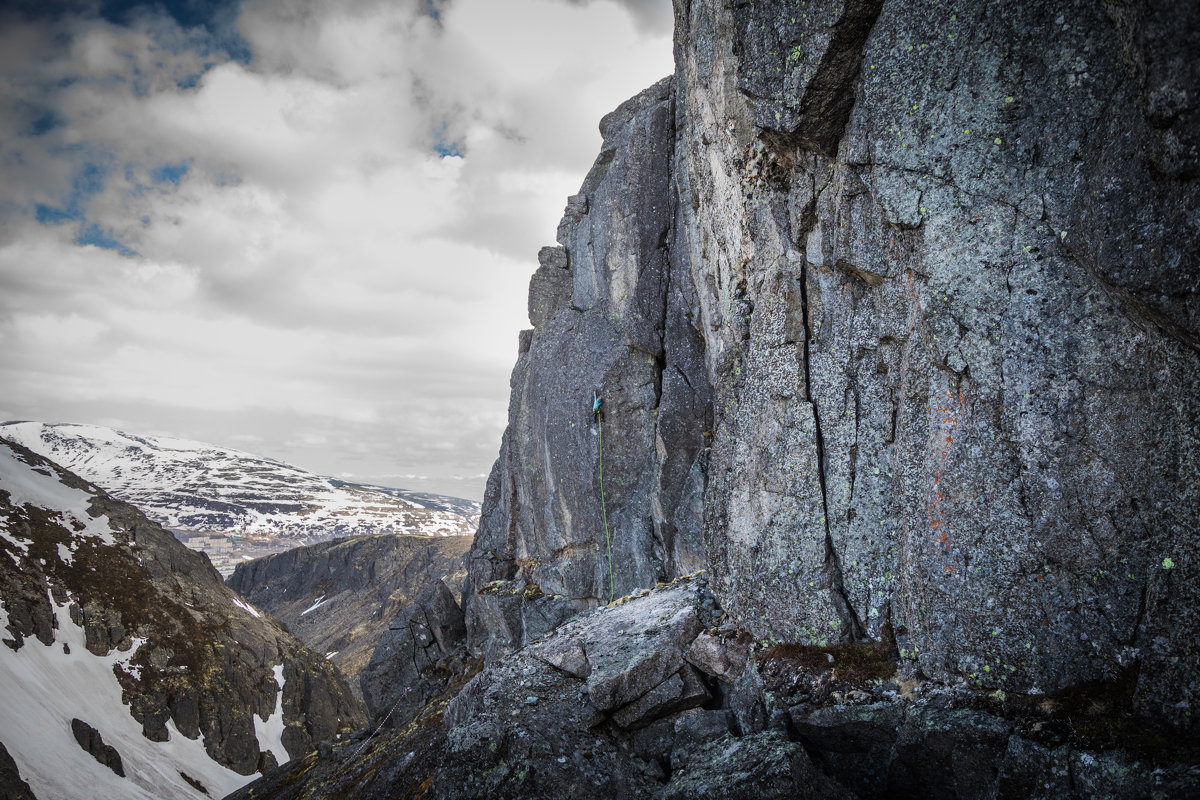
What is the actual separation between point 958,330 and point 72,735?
116259 mm

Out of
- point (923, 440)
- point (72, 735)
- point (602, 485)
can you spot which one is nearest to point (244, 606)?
point (72, 735)

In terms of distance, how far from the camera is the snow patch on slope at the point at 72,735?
7256 centimetres

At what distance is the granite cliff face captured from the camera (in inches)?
367

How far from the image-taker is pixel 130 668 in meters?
93.7

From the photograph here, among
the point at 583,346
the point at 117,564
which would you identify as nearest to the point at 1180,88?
the point at 583,346

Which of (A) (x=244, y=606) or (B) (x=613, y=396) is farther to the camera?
(A) (x=244, y=606)

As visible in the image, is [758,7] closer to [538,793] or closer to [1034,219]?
[1034,219]

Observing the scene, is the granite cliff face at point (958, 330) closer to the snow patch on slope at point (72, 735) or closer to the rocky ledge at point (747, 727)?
the rocky ledge at point (747, 727)

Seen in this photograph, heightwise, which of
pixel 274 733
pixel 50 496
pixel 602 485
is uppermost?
pixel 602 485

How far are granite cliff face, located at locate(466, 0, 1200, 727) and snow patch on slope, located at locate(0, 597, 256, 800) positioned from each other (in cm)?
9747

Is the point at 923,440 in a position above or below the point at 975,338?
below

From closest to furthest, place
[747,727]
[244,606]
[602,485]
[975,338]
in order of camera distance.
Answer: [975,338], [747,727], [602,485], [244,606]

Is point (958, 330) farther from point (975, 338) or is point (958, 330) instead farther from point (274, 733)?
point (274, 733)

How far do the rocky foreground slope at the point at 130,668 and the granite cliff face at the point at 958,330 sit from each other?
9180cm
